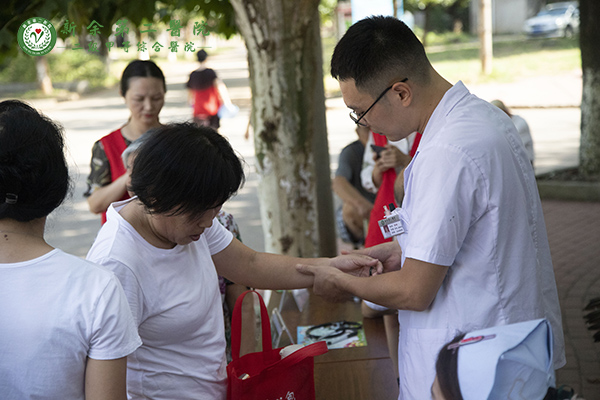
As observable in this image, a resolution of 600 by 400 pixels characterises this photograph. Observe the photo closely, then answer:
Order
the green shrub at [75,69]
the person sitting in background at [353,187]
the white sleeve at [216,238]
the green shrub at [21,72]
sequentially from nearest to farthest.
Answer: the white sleeve at [216,238] → the person sitting in background at [353,187] → the green shrub at [21,72] → the green shrub at [75,69]

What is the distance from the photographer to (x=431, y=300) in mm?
1669

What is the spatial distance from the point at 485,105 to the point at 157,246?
38.9 inches

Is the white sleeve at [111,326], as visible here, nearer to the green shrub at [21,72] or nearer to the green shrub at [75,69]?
the green shrub at [75,69]

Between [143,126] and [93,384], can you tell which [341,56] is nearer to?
[93,384]

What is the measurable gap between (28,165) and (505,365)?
0.99 m

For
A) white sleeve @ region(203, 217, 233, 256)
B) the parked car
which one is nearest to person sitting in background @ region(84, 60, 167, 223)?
white sleeve @ region(203, 217, 233, 256)

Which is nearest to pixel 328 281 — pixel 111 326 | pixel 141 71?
pixel 111 326

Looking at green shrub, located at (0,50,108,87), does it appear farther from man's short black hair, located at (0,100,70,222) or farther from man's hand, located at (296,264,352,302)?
man's short black hair, located at (0,100,70,222)

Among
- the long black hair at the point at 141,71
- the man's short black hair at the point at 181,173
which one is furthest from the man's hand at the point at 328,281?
the long black hair at the point at 141,71

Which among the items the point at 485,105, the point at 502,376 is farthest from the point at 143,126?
the point at 502,376

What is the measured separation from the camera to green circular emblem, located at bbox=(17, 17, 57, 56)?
139 inches

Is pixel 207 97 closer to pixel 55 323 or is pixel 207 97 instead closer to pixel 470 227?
pixel 470 227

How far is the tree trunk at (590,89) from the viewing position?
7805mm

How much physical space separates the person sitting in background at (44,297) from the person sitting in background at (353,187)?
3.40 meters
